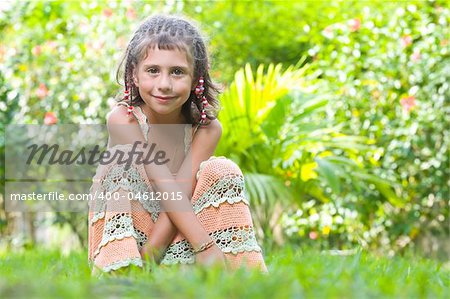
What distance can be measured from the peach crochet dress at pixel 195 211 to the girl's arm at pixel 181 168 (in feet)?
0.19

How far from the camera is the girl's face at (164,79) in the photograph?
9.06 feet

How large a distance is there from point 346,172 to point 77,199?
7.09ft

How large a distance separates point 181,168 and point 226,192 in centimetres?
30

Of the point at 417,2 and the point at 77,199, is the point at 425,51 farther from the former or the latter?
the point at 77,199

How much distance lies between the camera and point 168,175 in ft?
8.78

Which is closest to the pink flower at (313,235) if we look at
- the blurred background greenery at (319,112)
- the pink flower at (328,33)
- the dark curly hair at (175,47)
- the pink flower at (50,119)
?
the blurred background greenery at (319,112)

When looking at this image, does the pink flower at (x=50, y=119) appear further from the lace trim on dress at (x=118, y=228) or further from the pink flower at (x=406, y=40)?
the lace trim on dress at (x=118, y=228)

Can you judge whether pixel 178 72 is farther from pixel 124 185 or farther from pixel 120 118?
pixel 124 185

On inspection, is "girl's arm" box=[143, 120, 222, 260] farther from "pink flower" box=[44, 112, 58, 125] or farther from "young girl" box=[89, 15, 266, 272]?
"pink flower" box=[44, 112, 58, 125]

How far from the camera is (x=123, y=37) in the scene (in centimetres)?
571

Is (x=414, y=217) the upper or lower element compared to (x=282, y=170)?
lower

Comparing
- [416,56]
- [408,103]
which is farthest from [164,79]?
[416,56]

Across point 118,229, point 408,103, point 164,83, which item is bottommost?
point 118,229

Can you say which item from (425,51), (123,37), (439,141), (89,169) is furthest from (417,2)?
(89,169)
